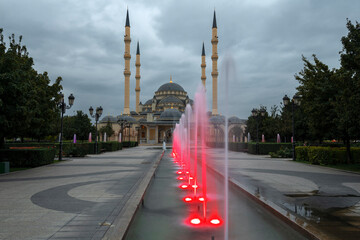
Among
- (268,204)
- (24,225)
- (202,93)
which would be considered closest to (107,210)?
(24,225)

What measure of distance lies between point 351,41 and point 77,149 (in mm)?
18203

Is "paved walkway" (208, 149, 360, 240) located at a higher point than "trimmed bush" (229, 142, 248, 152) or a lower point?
lower

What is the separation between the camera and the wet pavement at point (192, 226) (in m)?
4.26

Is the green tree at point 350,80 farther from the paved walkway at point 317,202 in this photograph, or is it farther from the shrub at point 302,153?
the shrub at point 302,153

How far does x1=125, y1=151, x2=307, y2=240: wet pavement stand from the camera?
4262 millimetres

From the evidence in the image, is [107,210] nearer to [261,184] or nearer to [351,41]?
[261,184]

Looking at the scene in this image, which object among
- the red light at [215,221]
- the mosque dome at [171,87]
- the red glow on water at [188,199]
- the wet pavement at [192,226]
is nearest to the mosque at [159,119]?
the mosque dome at [171,87]

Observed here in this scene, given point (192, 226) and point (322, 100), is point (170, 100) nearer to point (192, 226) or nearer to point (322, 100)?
point (322, 100)

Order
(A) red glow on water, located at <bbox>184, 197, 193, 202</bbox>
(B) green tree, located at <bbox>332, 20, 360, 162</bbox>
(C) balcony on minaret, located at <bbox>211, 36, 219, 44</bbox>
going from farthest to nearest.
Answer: (C) balcony on minaret, located at <bbox>211, 36, 219, 44</bbox>
(B) green tree, located at <bbox>332, 20, 360, 162</bbox>
(A) red glow on water, located at <bbox>184, 197, 193, 202</bbox>

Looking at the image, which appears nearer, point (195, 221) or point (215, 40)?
point (195, 221)

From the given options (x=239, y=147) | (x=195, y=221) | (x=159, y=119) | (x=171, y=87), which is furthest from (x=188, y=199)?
(x=171, y=87)

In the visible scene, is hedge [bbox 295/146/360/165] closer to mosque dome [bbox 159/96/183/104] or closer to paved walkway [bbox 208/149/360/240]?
paved walkway [bbox 208/149/360/240]

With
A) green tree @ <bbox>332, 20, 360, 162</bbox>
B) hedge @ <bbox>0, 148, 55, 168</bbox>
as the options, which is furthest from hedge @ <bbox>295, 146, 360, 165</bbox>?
hedge @ <bbox>0, 148, 55, 168</bbox>

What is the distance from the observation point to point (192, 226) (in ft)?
15.4
